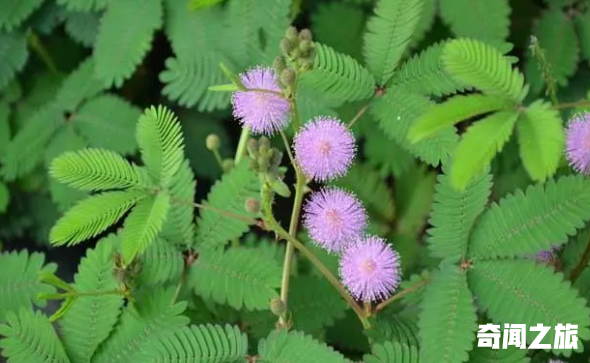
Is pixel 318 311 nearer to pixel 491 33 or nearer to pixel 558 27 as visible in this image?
pixel 491 33

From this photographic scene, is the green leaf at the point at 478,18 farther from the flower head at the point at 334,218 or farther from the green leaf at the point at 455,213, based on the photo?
the flower head at the point at 334,218

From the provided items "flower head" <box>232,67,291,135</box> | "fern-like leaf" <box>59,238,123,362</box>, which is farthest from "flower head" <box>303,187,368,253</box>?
"fern-like leaf" <box>59,238,123,362</box>

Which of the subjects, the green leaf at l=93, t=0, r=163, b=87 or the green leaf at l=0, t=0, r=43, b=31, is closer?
the green leaf at l=93, t=0, r=163, b=87

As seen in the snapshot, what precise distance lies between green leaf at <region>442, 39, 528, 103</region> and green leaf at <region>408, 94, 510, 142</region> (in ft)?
0.12

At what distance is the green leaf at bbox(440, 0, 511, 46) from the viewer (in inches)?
62.6

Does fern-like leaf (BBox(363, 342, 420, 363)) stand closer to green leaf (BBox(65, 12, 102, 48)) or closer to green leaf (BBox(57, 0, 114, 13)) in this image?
green leaf (BBox(57, 0, 114, 13))

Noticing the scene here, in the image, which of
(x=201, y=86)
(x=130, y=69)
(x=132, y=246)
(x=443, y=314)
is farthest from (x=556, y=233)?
(x=130, y=69)

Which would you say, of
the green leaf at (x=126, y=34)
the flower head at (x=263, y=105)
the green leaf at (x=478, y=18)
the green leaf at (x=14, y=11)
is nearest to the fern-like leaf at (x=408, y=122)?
the flower head at (x=263, y=105)

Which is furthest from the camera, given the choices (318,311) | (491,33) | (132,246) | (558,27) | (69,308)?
(558,27)

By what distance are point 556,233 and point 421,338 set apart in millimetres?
261

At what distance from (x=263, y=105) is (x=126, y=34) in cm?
67

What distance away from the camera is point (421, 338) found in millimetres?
1193

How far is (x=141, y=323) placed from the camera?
1.31m

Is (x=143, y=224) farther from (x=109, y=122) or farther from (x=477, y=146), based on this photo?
(x=109, y=122)
